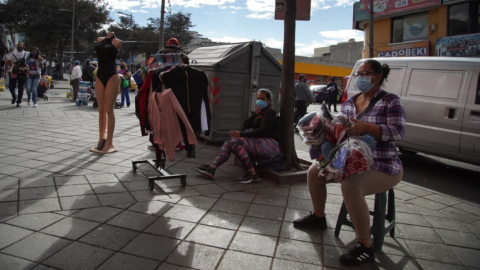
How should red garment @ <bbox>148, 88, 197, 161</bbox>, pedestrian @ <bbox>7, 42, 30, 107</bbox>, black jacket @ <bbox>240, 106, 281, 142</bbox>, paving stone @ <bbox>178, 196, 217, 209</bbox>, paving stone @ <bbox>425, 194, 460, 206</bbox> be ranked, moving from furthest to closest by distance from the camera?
1. pedestrian @ <bbox>7, 42, 30, 107</bbox>
2. black jacket @ <bbox>240, 106, 281, 142</bbox>
3. paving stone @ <bbox>425, 194, 460, 206</bbox>
4. red garment @ <bbox>148, 88, 197, 161</bbox>
5. paving stone @ <bbox>178, 196, 217, 209</bbox>

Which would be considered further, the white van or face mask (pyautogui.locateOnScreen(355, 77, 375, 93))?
the white van

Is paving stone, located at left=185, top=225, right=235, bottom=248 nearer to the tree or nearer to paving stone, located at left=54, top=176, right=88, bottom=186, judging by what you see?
paving stone, located at left=54, top=176, right=88, bottom=186

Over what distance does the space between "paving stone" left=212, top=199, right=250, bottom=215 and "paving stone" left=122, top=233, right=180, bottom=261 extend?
88cm

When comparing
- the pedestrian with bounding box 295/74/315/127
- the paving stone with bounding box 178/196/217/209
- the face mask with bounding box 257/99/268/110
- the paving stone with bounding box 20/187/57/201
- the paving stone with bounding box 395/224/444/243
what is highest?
the pedestrian with bounding box 295/74/315/127

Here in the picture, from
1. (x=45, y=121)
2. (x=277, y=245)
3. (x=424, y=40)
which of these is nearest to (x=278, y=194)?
(x=277, y=245)

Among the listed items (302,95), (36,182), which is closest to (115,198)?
(36,182)

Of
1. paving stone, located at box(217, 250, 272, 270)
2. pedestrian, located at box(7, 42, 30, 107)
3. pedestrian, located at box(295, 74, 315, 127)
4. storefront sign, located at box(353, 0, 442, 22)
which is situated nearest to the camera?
paving stone, located at box(217, 250, 272, 270)

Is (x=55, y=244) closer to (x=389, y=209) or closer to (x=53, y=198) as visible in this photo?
(x=53, y=198)

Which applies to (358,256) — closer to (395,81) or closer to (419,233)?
(419,233)

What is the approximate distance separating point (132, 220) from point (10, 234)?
961 millimetres

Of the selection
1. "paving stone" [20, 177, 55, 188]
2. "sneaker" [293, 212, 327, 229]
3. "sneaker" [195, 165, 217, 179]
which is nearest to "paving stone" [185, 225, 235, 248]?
"sneaker" [293, 212, 327, 229]

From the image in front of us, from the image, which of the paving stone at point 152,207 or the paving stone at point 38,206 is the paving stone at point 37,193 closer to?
→ the paving stone at point 38,206

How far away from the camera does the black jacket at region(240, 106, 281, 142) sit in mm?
5023

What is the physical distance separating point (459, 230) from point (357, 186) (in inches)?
67.0
